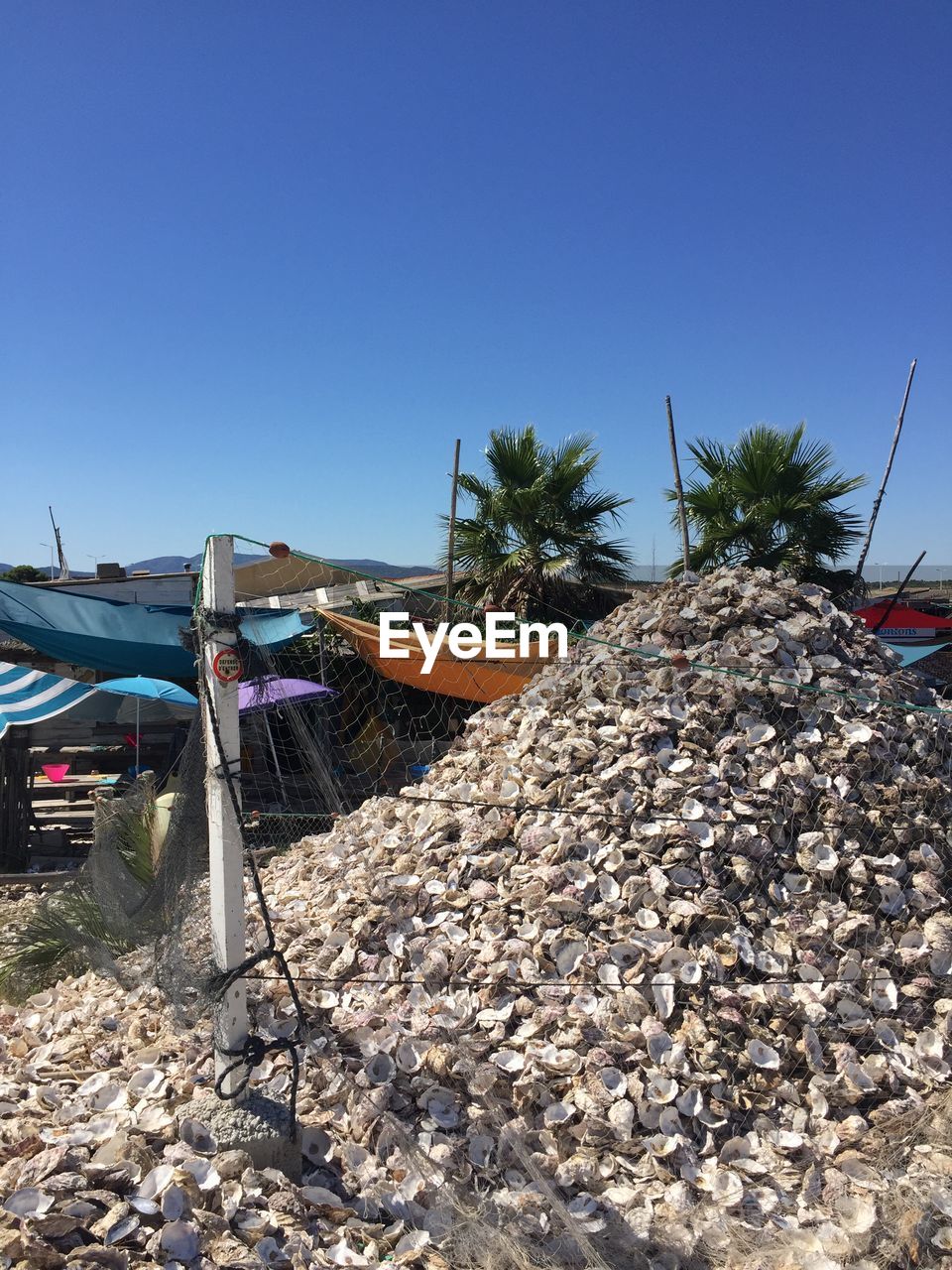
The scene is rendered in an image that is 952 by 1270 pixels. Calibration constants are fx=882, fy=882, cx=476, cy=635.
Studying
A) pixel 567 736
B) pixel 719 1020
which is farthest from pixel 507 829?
pixel 719 1020

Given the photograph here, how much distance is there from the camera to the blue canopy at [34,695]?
25.9ft

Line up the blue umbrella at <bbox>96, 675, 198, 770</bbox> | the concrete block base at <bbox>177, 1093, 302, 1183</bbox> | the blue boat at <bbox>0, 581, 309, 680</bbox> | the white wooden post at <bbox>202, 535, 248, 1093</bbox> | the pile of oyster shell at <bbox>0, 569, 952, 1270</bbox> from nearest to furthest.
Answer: the pile of oyster shell at <bbox>0, 569, 952, 1270</bbox>, the concrete block base at <bbox>177, 1093, 302, 1183</bbox>, the white wooden post at <bbox>202, 535, 248, 1093</bbox>, the blue umbrella at <bbox>96, 675, 198, 770</bbox>, the blue boat at <bbox>0, 581, 309, 680</bbox>

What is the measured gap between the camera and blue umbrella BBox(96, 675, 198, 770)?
27.4 ft

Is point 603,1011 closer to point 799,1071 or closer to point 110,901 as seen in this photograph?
point 799,1071

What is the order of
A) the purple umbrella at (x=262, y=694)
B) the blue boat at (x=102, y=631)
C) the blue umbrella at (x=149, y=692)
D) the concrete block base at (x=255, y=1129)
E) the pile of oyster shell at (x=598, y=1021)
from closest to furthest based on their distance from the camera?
the pile of oyster shell at (x=598, y=1021), the concrete block base at (x=255, y=1129), the purple umbrella at (x=262, y=694), the blue umbrella at (x=149, y=692), the blue boat at (x=102, y=631)

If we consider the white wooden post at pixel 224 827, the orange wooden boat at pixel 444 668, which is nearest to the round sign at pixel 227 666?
the white wooden post at pixel 224 827

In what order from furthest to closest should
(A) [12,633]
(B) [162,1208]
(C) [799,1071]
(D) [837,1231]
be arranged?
(A) [12,633], (C) [799,1071], (D) [837,1231], (B) [162,1208]

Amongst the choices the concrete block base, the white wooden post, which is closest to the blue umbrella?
the white wooden post

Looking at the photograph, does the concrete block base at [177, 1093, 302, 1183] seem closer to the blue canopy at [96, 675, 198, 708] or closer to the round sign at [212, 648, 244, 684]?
the round sign at [212, 648, 244, 684]

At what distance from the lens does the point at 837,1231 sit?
286cm

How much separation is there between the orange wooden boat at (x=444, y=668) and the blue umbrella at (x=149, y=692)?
1.58m

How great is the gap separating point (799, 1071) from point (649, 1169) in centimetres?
81

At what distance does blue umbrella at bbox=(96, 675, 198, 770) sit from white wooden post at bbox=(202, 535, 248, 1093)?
5359 mm

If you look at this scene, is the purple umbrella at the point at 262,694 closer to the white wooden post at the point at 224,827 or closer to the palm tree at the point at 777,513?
the white wooden post at the point at 224,827
